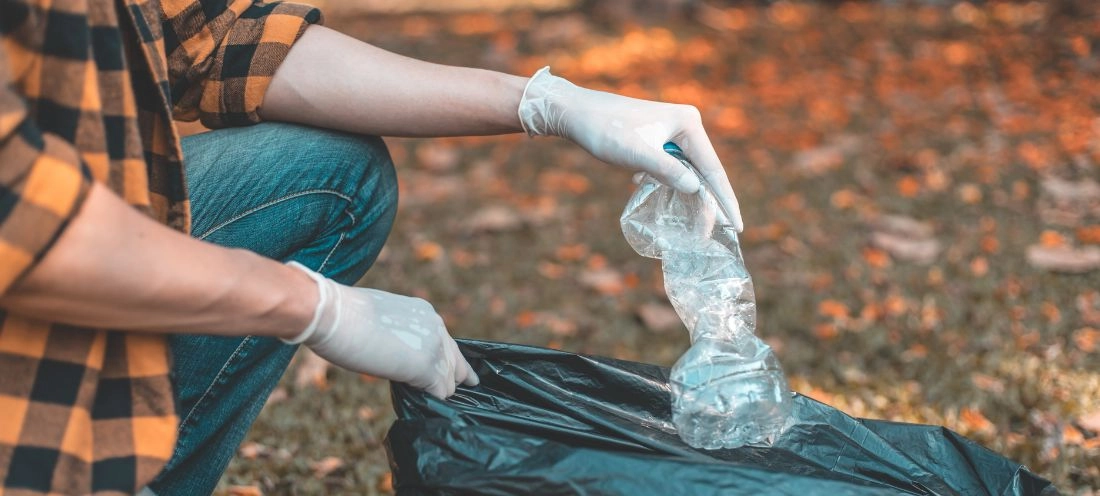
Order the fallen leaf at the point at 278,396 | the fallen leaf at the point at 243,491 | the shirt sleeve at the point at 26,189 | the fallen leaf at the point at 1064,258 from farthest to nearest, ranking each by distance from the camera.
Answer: the fallen leaf at the point at 1064,258
the fallen leaf at the point at 278,396
the fallen leaf at the point at 243,491
the shirt sleeve at the point at 26,189

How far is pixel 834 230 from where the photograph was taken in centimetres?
332

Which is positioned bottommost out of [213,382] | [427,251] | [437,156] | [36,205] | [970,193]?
[437,156]

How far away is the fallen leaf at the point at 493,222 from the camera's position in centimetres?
350

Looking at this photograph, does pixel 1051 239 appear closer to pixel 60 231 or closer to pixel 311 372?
pixel 311 372

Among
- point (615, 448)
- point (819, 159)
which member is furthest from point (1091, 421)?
point (819, 159)

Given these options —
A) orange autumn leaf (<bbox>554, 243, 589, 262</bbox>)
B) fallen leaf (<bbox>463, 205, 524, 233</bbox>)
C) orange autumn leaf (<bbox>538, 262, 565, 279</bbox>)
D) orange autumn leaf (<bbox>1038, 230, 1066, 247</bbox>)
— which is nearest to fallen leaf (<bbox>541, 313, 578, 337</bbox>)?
orange autumn leaf (<bbox>538, 262, 565, 279</bbox>)

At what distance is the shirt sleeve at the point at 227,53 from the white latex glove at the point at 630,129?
1.27 feet

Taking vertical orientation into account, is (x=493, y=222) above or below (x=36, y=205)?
below

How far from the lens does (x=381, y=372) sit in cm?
120

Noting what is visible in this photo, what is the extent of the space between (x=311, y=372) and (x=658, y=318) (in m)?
0.96

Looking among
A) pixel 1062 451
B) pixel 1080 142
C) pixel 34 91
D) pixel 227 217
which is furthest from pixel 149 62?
pixel 1080 142

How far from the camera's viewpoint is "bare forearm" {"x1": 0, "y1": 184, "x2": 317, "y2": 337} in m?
0.90

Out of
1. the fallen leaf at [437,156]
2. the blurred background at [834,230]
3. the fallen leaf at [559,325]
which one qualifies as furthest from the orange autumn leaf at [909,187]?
the fallen leaf at [437,156]

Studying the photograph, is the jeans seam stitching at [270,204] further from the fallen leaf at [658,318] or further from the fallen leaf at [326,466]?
the fallen leaf at [658,318]
